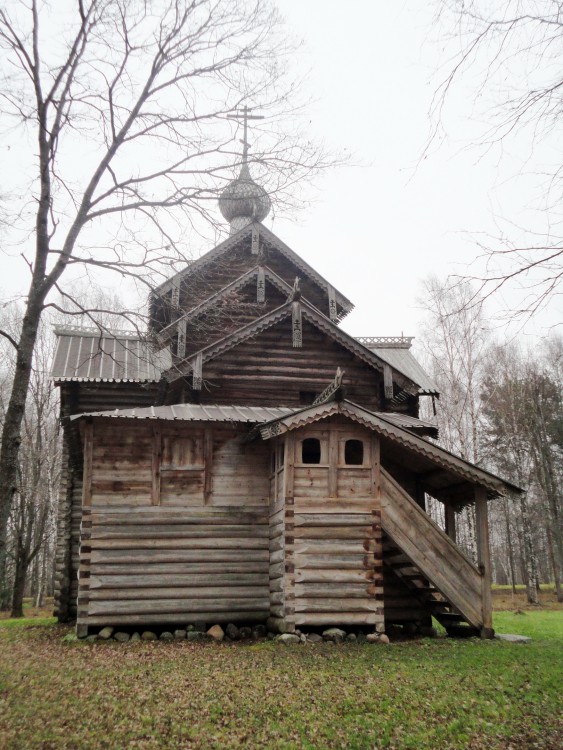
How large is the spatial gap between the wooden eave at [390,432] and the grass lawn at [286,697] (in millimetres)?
3535

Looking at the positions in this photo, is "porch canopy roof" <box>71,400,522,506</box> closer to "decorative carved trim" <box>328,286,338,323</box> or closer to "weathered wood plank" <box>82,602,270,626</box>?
"weathered wood plank" <box>82,602,270,626</box>

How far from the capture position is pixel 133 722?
9039 millimetres

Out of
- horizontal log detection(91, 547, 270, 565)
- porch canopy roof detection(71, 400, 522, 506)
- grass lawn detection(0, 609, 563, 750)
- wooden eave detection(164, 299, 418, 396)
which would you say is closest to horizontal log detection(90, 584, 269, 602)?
horizontal log detection(91, 547, 270, 565)

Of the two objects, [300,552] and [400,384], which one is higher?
[400,384]

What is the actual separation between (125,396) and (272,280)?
577 centimetres

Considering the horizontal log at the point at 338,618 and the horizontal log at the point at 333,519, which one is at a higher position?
the horizontal log at the point at 333,519

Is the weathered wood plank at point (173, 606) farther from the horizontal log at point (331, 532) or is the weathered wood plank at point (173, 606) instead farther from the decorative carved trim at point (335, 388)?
the decorative carved trim at point (335, 388)

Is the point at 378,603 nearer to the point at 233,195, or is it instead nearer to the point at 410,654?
the point at 410,654

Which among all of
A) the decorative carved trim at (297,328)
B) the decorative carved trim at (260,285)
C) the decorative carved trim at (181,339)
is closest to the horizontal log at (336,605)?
the decorative carved trim at (297,328)

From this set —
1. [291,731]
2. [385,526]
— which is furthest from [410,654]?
[291,731]

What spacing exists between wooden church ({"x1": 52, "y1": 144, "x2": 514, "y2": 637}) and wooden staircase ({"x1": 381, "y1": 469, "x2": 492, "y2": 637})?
1.1 inches

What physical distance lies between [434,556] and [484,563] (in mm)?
1127

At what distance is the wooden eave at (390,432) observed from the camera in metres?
15.3

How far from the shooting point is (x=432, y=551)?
15812 mm
